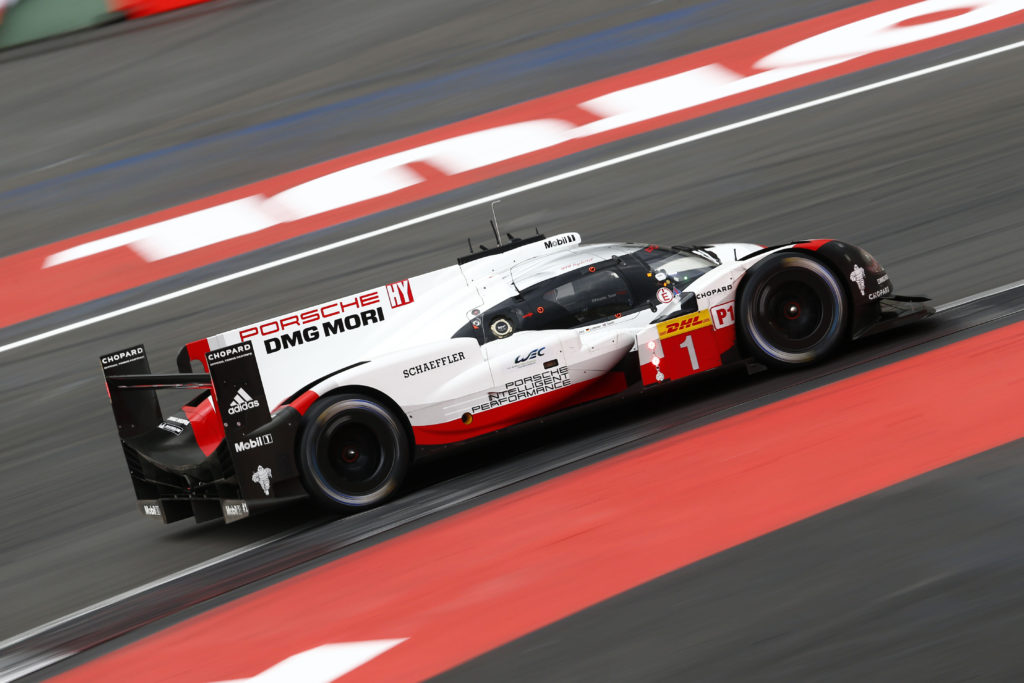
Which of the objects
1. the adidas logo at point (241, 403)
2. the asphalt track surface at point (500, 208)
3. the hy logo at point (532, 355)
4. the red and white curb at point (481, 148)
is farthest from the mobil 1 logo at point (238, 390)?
the red and white curb at point (481, 148)

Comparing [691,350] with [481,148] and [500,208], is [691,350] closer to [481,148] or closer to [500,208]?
[500,208]

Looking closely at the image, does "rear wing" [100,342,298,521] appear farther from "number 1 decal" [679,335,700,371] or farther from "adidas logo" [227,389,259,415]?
"number 1 decal" [679,335,700,371]

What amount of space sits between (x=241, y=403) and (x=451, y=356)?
1.35 meters

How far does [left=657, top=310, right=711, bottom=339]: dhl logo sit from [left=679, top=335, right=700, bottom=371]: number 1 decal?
7cm

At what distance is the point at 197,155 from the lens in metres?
15.0

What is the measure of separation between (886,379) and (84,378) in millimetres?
7102

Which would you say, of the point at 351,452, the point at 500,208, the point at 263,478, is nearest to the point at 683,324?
the point at 351,452

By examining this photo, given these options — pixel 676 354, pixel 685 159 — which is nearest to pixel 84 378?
pixel 676 354

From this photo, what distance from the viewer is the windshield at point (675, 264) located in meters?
7.82

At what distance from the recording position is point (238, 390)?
23.1 ft

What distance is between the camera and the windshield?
7.82m

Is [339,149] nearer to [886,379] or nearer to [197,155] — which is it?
[197,155]

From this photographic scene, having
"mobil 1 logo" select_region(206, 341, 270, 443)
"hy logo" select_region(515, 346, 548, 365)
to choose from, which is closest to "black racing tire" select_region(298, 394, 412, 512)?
"mobil 1 logo" select_region(206, 341, 270, 443)

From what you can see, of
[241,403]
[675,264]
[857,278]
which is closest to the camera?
[241,403]
